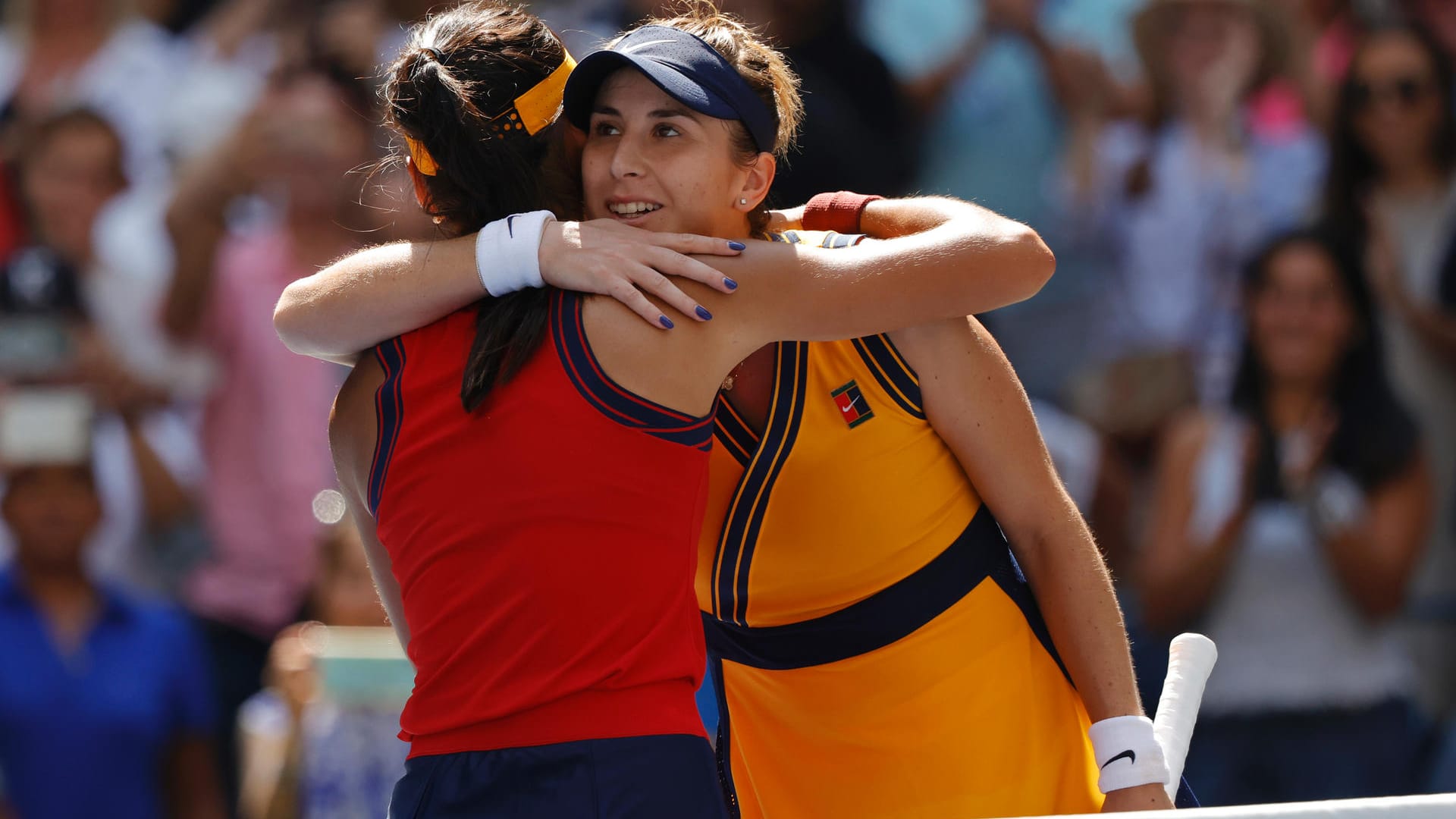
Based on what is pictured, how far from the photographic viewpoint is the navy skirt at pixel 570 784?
1.80 meters

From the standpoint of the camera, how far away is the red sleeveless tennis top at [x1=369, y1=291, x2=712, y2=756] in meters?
1.85

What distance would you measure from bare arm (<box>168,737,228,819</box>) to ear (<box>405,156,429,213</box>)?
11.3 feet

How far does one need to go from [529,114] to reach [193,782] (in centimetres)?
371

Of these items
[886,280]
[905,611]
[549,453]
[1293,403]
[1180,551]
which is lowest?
[1180,551]

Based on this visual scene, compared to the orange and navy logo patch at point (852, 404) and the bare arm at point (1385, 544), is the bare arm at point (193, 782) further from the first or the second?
the bare arm at point (1385, 544)

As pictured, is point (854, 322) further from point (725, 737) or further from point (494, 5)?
point (725, 737)

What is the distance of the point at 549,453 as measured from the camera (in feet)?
6.11

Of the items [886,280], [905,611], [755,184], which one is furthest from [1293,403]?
[886,280]

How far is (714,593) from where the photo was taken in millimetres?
2430

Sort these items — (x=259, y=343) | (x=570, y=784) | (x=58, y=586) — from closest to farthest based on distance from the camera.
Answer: (x=570, y=784) → (x=58, y=586) → (x=259, y=343)

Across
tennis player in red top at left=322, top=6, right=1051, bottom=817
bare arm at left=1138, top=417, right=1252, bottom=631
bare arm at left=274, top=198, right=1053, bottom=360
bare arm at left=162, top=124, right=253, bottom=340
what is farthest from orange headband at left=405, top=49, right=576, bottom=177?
bare arm at left=1138, top=417, right=1252, bottom=631

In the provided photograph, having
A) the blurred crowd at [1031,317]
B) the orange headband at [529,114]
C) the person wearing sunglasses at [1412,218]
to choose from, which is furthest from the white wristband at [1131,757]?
the person wearing sunglasses at [1412,218]

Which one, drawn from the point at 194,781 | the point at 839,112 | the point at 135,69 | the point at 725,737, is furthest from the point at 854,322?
the point at 135,69

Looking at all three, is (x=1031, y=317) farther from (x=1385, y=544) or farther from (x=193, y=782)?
(x=193, y=782)
